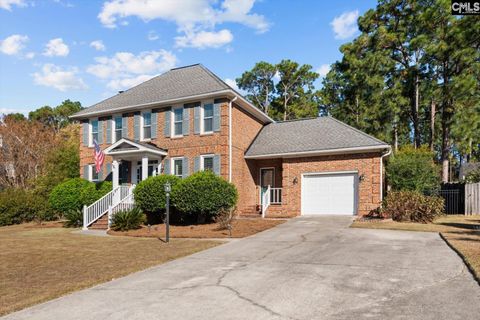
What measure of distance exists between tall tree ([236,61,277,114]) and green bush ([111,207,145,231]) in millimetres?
30537

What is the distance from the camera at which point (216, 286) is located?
6.35 m

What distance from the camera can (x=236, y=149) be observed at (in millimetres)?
19500

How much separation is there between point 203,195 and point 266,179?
6.48 m

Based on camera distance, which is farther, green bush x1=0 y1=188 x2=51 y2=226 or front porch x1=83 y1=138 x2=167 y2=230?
green bush x1=0 y1=188 x2=51 y2=226

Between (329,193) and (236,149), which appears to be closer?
(329,193)

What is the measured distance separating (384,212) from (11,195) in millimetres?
22362

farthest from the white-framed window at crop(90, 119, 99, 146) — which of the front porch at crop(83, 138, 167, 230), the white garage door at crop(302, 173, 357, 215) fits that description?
the white garage door at crop(302, 173, 357, 215)

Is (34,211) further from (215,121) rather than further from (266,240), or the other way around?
(266,240)

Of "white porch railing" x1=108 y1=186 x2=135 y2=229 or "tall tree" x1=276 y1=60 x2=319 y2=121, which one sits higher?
→ "tall tree" x1=276 y1=60 x2=319 y2=121

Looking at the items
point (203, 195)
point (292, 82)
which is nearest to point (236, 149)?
point (203, 195)

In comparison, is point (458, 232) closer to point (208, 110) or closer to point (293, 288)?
point (293, 288)

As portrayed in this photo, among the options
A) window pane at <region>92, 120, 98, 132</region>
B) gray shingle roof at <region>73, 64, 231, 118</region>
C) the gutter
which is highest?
gray shingle roof at <region>73, 64, 231, 118</region>

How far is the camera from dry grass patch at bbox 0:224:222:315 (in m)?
6.52

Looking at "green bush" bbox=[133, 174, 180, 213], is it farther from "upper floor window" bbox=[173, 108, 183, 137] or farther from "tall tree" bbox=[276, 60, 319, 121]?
"tall tree" bbox=[276, 60, 319, 121]
